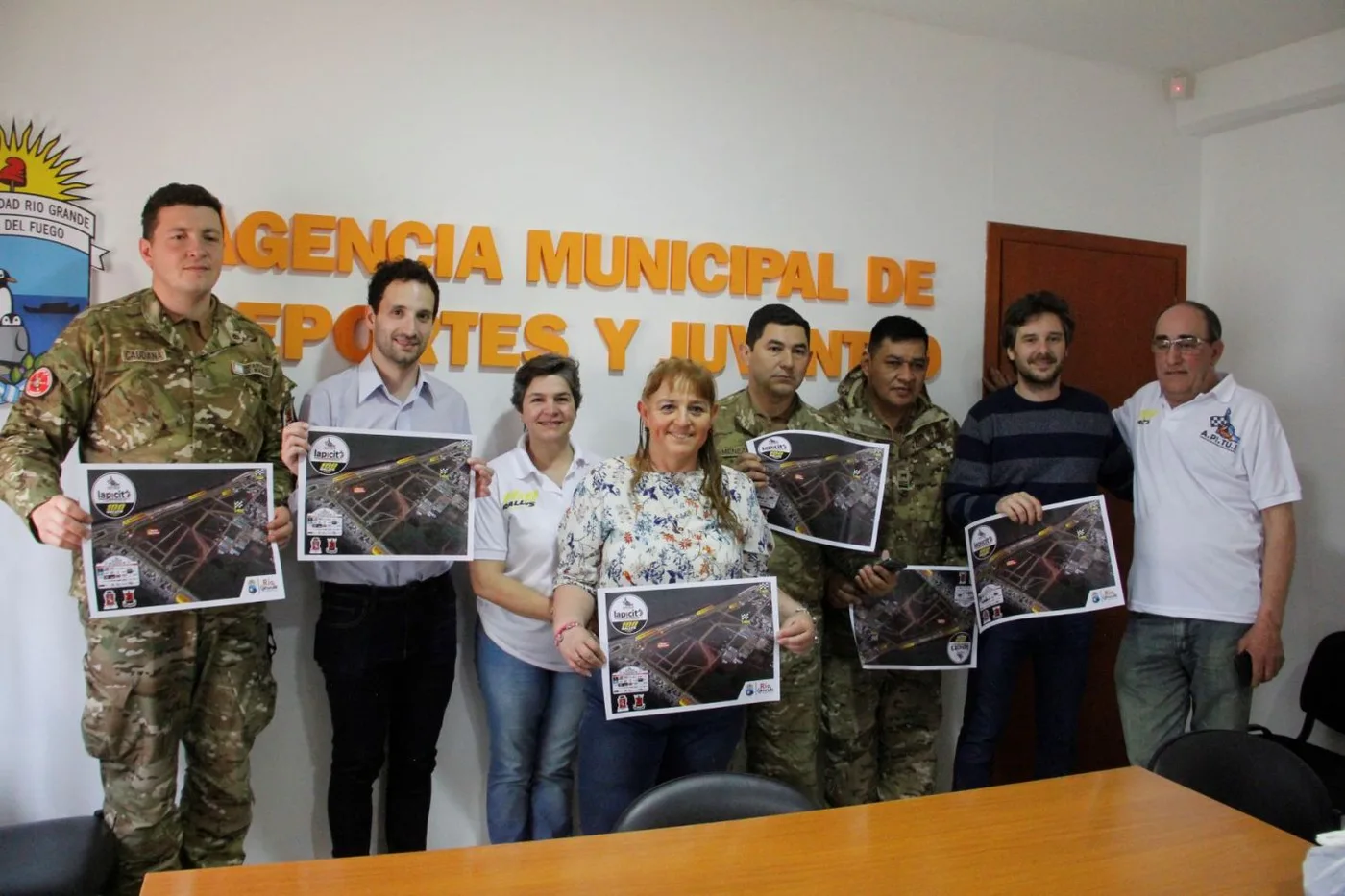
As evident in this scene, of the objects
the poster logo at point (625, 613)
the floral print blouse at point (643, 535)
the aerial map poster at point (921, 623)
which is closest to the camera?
the poster logo at point (625, 613)

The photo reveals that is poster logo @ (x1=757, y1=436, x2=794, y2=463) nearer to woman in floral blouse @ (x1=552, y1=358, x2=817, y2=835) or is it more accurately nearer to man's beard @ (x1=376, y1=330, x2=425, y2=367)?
woman in floral blouse @ (x1=552, y1=358, x2=817, y2=835)

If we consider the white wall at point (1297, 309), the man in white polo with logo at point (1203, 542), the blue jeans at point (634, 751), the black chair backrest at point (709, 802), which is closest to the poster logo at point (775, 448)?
the blue jeans at point (634, 751)

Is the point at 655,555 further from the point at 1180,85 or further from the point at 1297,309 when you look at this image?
the point at 1180,85

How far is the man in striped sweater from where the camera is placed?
10.2ft

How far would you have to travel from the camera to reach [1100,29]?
12.4 ft

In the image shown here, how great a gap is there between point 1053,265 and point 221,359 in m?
3.37

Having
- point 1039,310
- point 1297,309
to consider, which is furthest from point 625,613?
point 1297,309

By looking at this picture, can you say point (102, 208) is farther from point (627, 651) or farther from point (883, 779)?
point (883, 779)

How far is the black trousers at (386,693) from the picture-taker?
2.72 m

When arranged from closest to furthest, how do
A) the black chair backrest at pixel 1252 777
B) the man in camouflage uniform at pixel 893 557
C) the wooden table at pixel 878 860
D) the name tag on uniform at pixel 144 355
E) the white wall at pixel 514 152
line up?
1. the wooden table at pixel 878 860
2. the black chair backrest at pixel 1252 777
3. the name tag on uniform at pixel 144 355
4. the white wall at pixel 514 152
5. the man in camouflage uniform at pixel 893 557

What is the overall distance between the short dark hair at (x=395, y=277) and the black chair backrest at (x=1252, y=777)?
2.35 meters

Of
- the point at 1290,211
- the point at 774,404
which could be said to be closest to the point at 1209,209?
the point at 1290,211

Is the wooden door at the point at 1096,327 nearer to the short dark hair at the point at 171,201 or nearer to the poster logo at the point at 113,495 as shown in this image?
the short dark hair at the point at 171,201

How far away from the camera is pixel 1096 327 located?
13.5 ft
